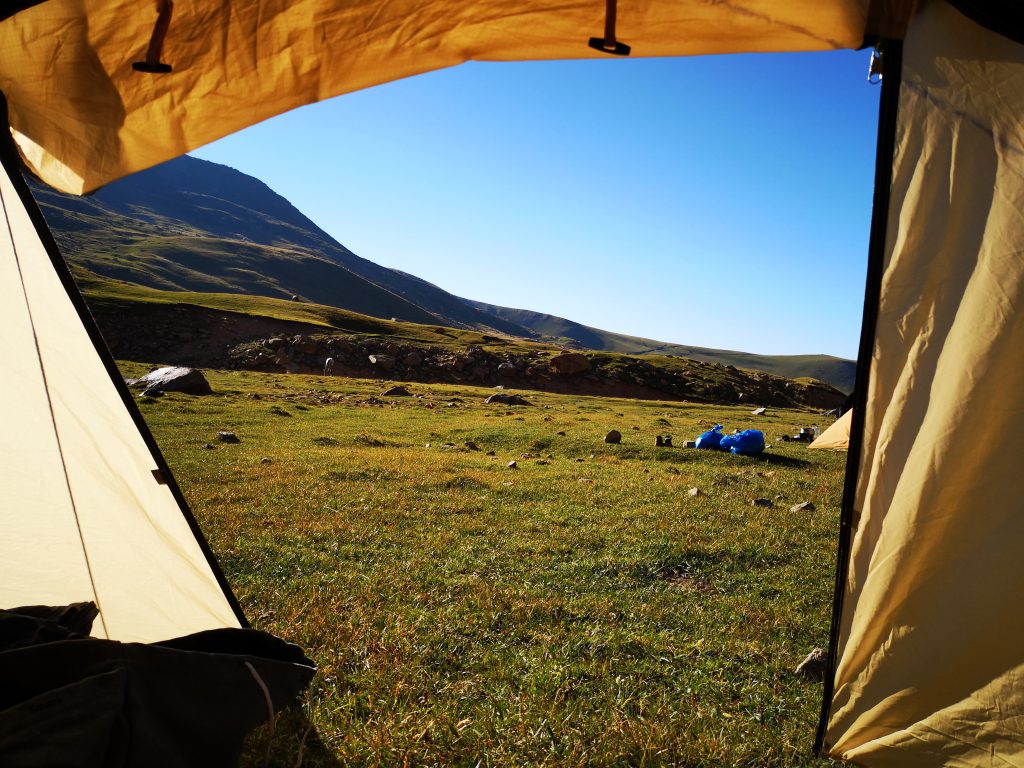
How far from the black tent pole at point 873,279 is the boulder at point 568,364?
5448cm

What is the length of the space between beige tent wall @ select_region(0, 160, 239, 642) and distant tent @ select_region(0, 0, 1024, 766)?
43 cm

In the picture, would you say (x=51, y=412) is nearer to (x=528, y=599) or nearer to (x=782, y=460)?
(x=528, y=599)

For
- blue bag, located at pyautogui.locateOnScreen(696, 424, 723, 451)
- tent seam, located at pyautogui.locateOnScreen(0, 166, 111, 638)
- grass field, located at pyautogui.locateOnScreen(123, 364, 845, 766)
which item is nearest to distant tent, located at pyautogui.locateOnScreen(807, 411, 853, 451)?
blue bag, located at pyautogui.locateOnScreen(696, 424, 723, 451)

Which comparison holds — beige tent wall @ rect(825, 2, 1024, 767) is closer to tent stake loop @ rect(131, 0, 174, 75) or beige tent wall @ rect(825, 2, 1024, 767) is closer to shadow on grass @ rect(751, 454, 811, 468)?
tent stake loop @ rect(131, 0, 174, 75)

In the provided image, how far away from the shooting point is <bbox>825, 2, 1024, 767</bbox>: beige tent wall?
2711 mm

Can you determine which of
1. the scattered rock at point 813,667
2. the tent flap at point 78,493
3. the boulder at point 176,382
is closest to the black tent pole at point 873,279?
the scattered rock at point 813,667

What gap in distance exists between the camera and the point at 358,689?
413 centimetres

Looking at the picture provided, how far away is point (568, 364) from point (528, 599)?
174 ft

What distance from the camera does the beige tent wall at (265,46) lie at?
2986 millimetres

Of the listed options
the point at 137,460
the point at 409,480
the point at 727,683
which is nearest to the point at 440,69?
the point at 137,460

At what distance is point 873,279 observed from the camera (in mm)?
3027

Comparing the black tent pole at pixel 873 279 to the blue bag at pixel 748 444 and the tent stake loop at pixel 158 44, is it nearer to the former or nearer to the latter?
the tent stake loop at pixel 158 44

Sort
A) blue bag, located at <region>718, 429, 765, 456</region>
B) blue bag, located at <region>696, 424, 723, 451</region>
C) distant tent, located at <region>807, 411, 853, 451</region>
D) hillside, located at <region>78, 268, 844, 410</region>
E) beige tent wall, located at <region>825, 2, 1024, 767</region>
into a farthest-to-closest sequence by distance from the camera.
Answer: hillside, located at <region>78, 268, 844, 410</region>, distant tent, located at <region>807, 411, 853, 451</region>, blue bag, located at <region>696, 424, 723, 451</region>, blue bag, located at <region>718, 429, 765, 456</region>, beige tent wall, located at <region>825, 2, 1024, 767</region>

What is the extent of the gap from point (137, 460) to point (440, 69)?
3152 millimetres
